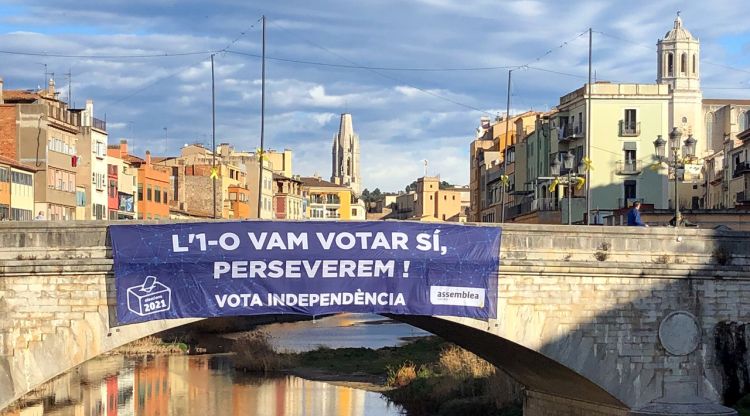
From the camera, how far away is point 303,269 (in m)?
29.0

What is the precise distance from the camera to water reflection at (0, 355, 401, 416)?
49500 millimetres

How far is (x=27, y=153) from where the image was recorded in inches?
2611

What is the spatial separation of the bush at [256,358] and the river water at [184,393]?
0.70m

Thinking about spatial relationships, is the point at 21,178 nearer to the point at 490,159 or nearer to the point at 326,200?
the point at 490,159

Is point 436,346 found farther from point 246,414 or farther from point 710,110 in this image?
point 710,110

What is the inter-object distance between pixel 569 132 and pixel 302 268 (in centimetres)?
4542

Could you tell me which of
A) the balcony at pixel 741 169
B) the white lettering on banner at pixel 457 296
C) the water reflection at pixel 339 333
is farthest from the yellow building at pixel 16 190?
the balcony at pixel 741 169

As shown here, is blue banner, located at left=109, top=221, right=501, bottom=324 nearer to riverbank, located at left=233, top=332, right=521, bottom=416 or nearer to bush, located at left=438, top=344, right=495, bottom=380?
riverbank, located at left=233, top=332, right=521, bottom=416

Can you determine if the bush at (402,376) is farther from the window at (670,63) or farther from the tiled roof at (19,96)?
the window at (670,63)

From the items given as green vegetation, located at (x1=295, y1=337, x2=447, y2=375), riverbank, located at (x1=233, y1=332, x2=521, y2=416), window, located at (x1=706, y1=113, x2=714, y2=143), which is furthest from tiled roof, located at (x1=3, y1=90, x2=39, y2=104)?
window, located at (x1=706, y1=113, x2=714, y2=143)

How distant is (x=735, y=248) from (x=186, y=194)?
71600mm

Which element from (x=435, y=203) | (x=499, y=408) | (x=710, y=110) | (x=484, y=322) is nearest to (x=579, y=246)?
Result: (x=484, y=322)

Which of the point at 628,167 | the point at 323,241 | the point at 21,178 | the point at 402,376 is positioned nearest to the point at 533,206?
the point at 628,167

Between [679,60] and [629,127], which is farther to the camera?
[679,60]
